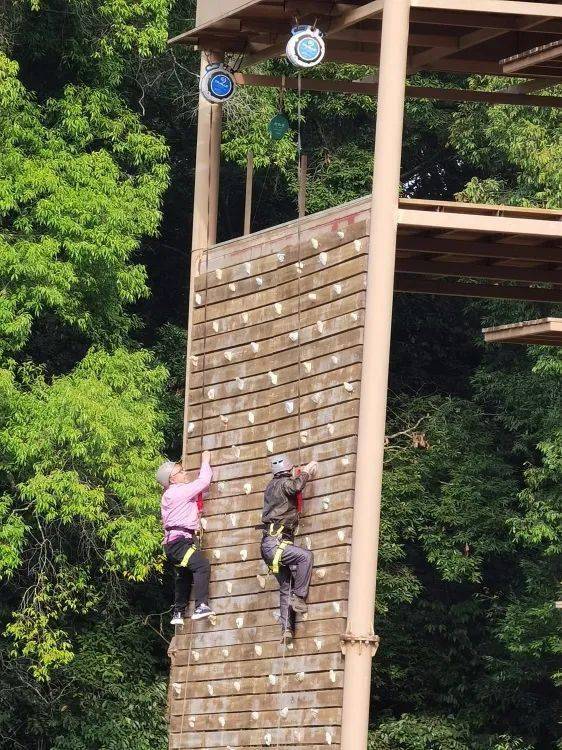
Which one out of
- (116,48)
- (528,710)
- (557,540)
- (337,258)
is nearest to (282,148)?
(116,48)

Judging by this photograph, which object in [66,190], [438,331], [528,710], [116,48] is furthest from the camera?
[438,331]

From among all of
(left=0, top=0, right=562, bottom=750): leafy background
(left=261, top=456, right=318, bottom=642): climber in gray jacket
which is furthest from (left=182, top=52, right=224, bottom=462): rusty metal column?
(left=0, top=0, right=562, bottom=750): leafy background

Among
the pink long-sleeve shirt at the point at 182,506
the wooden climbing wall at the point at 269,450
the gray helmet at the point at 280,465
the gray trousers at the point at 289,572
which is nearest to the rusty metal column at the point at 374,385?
the wooden climbing wall at the point at 269,450

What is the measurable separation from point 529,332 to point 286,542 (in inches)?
93.9

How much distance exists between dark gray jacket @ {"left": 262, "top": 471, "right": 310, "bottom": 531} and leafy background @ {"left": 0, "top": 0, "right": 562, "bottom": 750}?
830cm

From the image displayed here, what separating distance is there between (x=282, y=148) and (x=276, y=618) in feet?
42.0

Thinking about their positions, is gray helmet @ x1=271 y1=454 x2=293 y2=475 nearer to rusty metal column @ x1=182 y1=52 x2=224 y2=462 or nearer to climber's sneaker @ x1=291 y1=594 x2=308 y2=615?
climber's sneaker @ x1=291 y1=594 x2=308 y2=615

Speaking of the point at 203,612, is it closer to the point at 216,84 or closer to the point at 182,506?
the point at 182,506

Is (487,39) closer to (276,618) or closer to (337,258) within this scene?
(337,258)

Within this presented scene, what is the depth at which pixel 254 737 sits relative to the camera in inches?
591

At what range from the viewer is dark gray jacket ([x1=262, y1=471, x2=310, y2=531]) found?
14.6 metres

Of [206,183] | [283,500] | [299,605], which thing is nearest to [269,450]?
[283,500]

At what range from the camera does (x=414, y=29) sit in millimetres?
16578

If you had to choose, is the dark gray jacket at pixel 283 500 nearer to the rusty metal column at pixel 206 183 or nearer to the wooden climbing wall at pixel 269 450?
the wooden climbing wall at pixel 269 450
